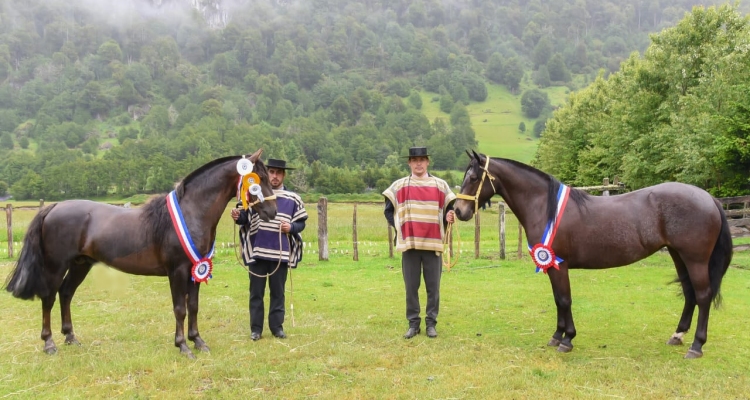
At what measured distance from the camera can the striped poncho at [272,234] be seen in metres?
5.97

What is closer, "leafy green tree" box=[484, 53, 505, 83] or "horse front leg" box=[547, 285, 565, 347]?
"horse front leg" box=[547, 285, 565, 347]

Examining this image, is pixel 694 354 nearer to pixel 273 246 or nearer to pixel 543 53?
pixel 273 246

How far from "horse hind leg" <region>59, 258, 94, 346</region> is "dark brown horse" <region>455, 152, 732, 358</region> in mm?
4536

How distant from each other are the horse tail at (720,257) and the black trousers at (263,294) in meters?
4.80

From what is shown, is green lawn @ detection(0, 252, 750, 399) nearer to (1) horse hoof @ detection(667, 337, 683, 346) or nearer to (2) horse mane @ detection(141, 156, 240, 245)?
(1) horse hoof @ detection(667, 337, 683, 346)

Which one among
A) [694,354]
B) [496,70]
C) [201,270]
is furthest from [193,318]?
[496,70]

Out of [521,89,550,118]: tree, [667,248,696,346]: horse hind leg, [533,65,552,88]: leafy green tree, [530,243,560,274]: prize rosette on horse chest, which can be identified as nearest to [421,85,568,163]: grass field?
[521,89,550,118]: tree

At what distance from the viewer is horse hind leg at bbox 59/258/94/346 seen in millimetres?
5977

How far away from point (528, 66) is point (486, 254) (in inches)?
7116

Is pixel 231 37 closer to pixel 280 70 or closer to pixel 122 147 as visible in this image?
pixel 280 70

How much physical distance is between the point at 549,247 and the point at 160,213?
168 inches

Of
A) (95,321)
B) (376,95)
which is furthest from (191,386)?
(376,95)

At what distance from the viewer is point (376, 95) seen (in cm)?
13838

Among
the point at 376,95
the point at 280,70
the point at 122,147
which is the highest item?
the point at 280,70
